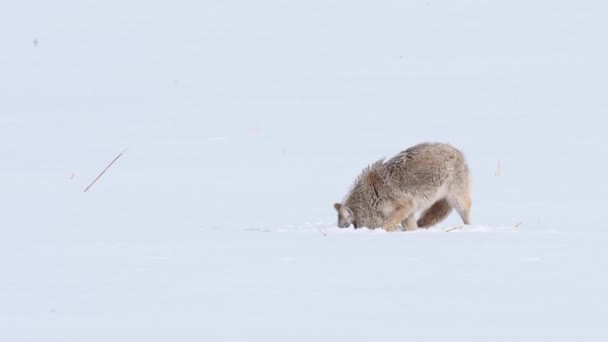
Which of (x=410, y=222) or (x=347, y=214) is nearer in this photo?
(x=347, y=214)

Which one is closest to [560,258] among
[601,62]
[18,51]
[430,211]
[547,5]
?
[430,211]

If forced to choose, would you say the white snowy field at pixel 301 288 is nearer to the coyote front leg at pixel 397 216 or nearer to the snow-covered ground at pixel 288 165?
the snow-covered ground at pixel 288 165

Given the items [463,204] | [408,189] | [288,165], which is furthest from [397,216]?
[288,165]

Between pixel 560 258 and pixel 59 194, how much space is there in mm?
4734

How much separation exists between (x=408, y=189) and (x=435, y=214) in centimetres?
51

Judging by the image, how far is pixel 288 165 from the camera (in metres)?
12.0

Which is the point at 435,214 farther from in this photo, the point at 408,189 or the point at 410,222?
the point at 408,189

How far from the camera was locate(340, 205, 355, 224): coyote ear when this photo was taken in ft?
30.0

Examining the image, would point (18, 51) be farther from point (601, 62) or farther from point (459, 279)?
point (459, 279)

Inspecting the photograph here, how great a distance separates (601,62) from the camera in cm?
1875

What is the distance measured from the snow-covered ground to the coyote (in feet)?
0.82

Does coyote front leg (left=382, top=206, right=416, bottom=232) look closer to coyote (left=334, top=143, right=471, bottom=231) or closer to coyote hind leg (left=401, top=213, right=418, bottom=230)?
coyote (left=334, top=143, right=471, bottom=231)

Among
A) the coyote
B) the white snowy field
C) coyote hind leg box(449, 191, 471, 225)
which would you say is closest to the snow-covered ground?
the white snowy field

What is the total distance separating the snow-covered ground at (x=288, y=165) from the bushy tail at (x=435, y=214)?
0.37 meters
